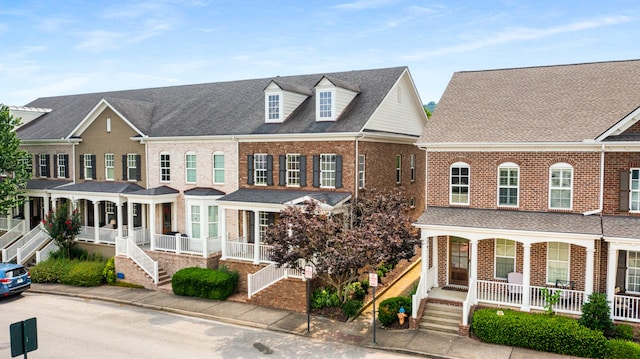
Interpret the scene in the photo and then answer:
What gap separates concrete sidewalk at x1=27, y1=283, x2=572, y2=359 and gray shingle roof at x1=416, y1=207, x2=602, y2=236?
4.15m

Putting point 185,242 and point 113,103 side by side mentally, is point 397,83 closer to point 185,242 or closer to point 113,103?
point 185,242

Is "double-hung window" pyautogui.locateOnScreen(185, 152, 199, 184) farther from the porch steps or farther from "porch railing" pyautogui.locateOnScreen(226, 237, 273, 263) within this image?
the porch steps

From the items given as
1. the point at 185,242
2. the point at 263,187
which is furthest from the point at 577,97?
the point at 185,242

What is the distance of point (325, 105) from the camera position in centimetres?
2566

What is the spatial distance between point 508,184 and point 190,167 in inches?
674

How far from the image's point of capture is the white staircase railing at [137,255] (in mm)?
25438

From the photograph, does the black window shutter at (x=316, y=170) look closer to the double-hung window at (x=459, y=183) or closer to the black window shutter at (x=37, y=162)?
the double-hung window at (x=459, y=183)

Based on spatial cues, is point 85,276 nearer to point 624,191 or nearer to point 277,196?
point 277,196

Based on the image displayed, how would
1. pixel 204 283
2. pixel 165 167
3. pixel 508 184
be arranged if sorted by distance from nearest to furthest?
pixel 508 184, pixel 204 283, pixel 165 167

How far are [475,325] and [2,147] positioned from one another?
26964 millimetres

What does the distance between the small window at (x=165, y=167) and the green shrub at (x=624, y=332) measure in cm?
2300

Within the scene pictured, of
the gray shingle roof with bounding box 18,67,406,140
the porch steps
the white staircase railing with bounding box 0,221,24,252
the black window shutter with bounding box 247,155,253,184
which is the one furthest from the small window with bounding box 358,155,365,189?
the white staircase railing with bounding box 0,221,24,252

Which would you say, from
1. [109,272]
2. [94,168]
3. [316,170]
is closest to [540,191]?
[316,170]

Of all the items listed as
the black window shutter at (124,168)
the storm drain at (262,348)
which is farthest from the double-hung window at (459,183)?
the black window shutter at (124,168)
